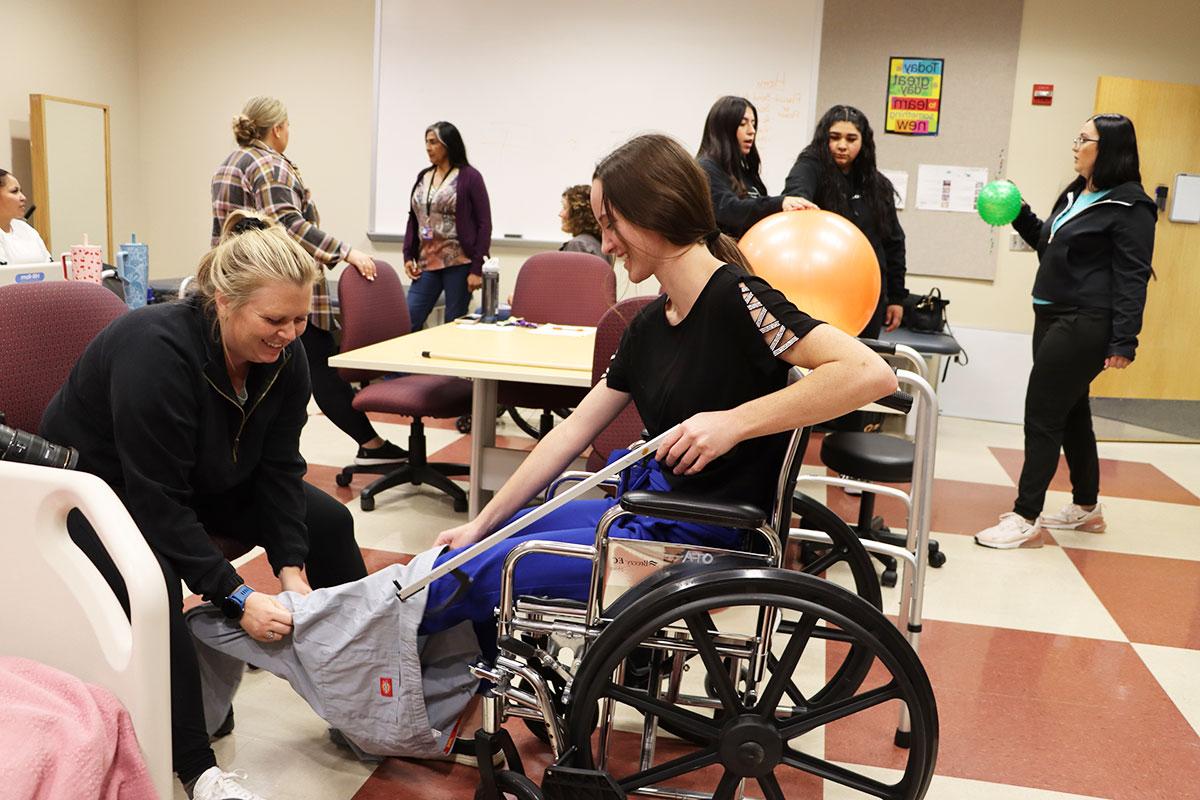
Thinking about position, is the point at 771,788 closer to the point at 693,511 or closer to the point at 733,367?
the point at 693,511

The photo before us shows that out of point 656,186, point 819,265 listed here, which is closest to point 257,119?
point 819,265

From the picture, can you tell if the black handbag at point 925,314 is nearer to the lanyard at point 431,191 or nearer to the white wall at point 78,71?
the lanyard at point 431,191

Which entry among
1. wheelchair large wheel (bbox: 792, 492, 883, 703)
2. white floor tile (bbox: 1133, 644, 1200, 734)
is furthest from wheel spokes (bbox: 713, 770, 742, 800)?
white floor tile (bbox: 1133, 644, 1200, 734)

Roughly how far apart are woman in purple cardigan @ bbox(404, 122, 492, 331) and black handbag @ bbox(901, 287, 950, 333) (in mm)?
2309

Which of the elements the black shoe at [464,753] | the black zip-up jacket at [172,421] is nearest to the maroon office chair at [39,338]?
the black zip-up jacket at [172,421]

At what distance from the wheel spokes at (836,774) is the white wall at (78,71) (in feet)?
19.7

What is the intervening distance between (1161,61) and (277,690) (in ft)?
18.2

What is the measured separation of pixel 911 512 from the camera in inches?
83.5

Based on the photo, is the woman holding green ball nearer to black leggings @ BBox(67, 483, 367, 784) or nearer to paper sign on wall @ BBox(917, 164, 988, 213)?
paper sign on wall @ BBox(917, 164, 988, 213)

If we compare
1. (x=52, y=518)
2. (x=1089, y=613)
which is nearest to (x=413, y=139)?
(x=1089, y=613)

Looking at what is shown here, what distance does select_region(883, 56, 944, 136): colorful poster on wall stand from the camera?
554 cm

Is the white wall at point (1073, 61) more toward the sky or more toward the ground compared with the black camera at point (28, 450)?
more toward the sky

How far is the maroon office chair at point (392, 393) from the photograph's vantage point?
345 cm

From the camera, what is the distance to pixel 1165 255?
18.6 feet
